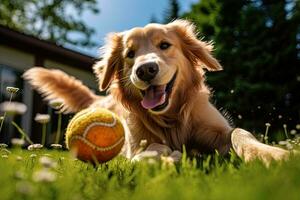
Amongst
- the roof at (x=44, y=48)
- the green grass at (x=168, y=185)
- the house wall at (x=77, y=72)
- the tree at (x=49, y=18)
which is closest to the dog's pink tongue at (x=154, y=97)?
the green grass at (x=168, y=185)

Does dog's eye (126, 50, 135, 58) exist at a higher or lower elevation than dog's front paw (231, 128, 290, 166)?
→ higher

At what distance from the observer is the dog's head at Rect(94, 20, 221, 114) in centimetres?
403

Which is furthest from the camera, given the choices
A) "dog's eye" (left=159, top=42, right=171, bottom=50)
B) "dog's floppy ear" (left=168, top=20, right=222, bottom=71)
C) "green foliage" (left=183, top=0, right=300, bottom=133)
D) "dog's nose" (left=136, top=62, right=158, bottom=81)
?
"green foliage" (left=183, top=0, right=300, bottom=133)

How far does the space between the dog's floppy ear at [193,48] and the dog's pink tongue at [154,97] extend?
0.86 metres

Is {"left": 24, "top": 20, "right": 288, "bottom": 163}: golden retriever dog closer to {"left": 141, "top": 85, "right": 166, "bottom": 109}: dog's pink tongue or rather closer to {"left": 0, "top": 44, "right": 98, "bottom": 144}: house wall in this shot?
{"left": 141, "top": 85, "right": 166, "bottom": 109}: dog's pink tongue

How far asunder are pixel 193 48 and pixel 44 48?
805 centimetres

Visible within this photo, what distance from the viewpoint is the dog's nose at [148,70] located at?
389 cm

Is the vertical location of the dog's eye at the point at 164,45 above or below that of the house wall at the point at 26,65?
above

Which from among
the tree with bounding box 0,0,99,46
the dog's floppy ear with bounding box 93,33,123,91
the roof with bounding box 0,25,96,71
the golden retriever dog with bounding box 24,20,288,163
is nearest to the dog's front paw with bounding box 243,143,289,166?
the golden retriever dog with bounding box 24,20,288,163

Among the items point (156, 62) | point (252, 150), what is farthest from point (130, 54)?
point (252, 150)

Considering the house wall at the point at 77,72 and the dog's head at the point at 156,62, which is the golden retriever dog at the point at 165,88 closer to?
the dog's head at the point at 156,62

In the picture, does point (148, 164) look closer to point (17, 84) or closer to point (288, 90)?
point (17, 84)

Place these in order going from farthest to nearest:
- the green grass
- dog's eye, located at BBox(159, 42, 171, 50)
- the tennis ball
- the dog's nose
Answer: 1. dog's eye, located at BBox(159, 42, 171, 50)
2. the dog's nose
3. the tennis ball
4. the green grass

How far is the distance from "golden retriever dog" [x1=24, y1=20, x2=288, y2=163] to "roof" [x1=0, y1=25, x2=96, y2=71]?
7116 mm
